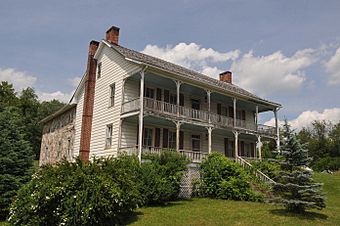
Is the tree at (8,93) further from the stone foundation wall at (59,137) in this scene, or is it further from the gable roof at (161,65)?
the gable roof at (161,65)

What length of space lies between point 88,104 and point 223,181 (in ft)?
40.6

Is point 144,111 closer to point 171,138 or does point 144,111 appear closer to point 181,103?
point 171,138

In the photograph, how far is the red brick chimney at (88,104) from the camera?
2286 centimetres

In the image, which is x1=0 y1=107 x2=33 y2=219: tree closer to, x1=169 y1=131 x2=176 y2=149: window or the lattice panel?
the lattice panel

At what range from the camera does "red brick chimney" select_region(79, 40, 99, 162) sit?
75.0 ft

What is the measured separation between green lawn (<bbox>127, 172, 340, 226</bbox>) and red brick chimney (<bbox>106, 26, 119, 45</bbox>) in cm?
1434

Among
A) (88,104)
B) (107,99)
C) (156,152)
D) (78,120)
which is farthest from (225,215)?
(78,120)

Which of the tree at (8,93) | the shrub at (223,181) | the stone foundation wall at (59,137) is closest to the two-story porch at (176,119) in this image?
the shrub at (223,181)

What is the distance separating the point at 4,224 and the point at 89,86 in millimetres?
13557

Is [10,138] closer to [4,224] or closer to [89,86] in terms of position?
[4,224]

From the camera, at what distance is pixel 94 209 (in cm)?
A: 1035

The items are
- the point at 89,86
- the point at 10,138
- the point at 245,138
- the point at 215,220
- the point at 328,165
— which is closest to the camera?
the point at 215,220

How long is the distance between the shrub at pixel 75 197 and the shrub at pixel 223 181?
21.2ft

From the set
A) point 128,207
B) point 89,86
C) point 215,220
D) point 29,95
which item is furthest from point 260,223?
point 29,95
